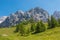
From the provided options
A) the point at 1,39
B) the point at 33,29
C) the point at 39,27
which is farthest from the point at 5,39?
the point at 33,29

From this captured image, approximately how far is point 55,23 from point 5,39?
90.2 m

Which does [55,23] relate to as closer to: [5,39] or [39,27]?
[39,27]

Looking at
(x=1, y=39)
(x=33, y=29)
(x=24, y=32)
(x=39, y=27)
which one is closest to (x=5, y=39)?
(x=1, y=39)

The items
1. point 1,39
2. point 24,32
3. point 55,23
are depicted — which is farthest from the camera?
point 55,23

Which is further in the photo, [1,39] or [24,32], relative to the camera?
[24,32]

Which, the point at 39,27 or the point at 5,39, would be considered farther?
the point at 39,27

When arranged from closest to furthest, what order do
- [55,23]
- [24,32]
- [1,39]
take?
[1,39], [24,32], [55,23]

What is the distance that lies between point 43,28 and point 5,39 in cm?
7252

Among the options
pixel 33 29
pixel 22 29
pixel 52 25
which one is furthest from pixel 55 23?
pixel 22 29

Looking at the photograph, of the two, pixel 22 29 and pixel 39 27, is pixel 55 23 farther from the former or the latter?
pixel 22 29

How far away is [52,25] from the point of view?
5148 inches

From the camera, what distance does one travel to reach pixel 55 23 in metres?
130

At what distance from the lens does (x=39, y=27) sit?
116m

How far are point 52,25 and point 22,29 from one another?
29.8 metres
